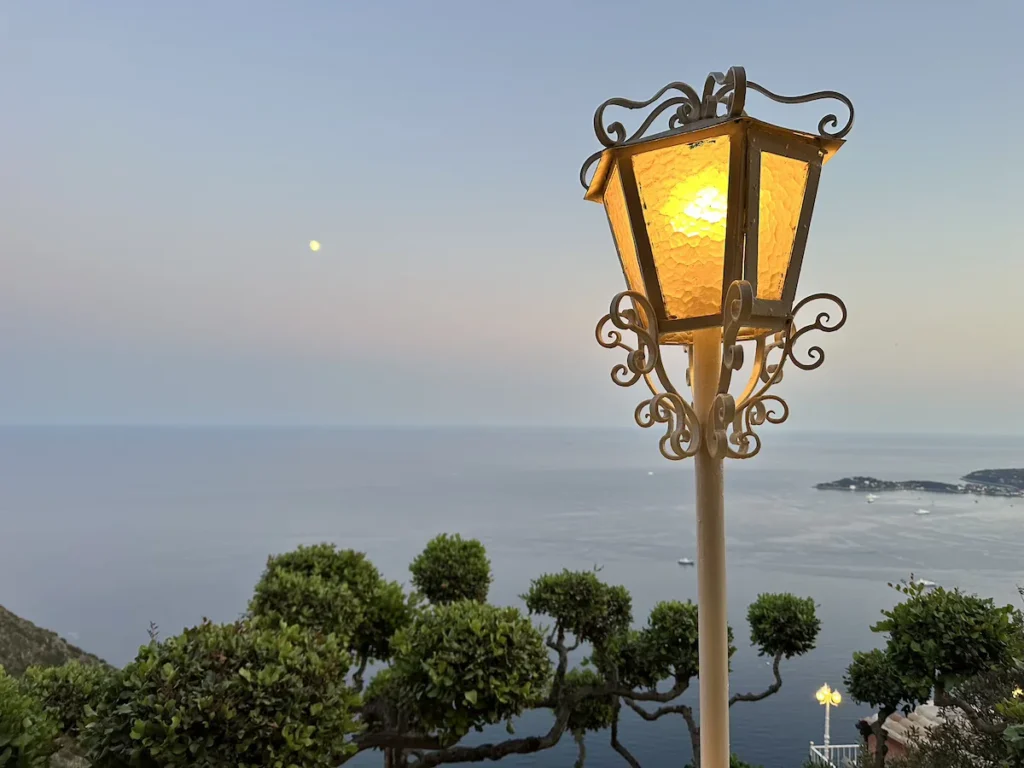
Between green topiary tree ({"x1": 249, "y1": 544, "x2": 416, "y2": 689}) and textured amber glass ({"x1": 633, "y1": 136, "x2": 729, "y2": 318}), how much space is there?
3.99 metres

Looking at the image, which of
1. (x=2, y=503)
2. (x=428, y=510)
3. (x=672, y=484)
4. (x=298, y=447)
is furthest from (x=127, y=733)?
(x=298, y=447)

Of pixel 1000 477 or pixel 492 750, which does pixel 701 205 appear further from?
pixel 1000 477

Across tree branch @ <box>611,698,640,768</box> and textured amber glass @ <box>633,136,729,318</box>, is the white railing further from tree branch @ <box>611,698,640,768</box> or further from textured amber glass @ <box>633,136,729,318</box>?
textured amber glass @ <box>633,136,729,318</box>

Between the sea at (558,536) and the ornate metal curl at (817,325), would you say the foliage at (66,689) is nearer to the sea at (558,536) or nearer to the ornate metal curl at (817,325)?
the sea at (558,536)

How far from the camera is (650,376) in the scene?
1421mm

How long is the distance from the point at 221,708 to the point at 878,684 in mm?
5115

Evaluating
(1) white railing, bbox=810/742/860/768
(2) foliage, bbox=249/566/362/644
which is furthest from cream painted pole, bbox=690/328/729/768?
(1) white railing, bbox=810/742/860/768

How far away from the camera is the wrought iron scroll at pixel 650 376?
130 centimetres

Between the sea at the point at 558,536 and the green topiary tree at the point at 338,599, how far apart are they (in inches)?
15.1

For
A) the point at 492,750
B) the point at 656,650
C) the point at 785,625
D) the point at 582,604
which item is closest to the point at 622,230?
the point at 582,604

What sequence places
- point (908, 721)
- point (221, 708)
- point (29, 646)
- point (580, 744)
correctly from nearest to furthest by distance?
point (221, 708)
point (908, 721)
point (580, 744)
point (29, 646)

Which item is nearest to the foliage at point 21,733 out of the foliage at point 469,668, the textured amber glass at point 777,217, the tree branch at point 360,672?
the foliage at point 469,668

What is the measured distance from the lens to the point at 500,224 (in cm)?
967

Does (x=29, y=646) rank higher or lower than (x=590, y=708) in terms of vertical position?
higher
